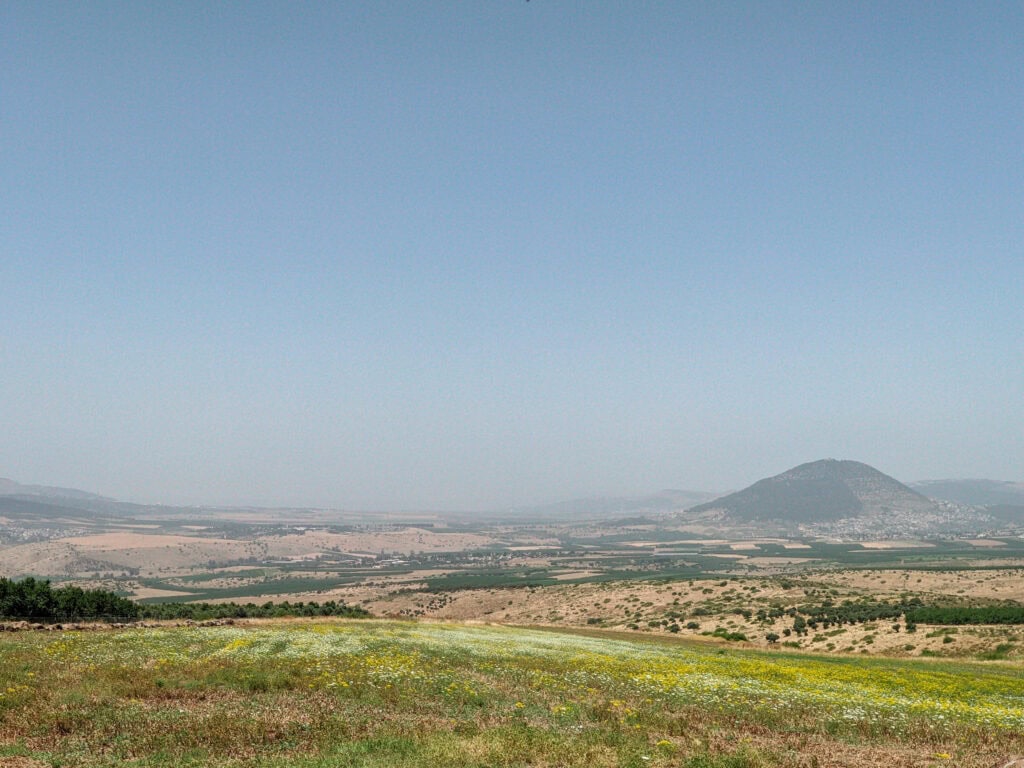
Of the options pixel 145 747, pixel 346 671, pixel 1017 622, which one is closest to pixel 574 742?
pixel 145 747

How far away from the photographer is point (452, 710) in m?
20.3

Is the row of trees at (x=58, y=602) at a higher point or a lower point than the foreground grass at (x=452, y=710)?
lower

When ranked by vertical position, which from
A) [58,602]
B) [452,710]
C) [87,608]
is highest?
[452,710]

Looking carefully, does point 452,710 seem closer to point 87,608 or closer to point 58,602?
point 87,608

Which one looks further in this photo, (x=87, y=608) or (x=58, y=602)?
(x=58, y=602)

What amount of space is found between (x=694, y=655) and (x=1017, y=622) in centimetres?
4649

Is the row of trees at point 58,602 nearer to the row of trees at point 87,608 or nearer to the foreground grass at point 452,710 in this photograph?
the row of trees at point 87,608

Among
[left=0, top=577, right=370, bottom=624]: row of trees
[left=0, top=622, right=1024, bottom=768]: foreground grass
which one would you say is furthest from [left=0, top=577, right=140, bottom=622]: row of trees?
[left=0, top=622, right=1024, bottom=768]: foreground grass

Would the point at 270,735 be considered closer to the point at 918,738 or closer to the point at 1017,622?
the point at 918,738

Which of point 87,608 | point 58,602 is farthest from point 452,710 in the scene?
point 58,602

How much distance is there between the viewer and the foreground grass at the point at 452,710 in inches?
604

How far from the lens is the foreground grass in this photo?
1534 centimetres

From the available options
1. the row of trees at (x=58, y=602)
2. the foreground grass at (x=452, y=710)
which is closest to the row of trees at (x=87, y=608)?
the row of trees at (x=58, y=602)

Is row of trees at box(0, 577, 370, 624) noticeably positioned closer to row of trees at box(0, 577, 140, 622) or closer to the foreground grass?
row of trees at box(0, 577, 140, 622)
